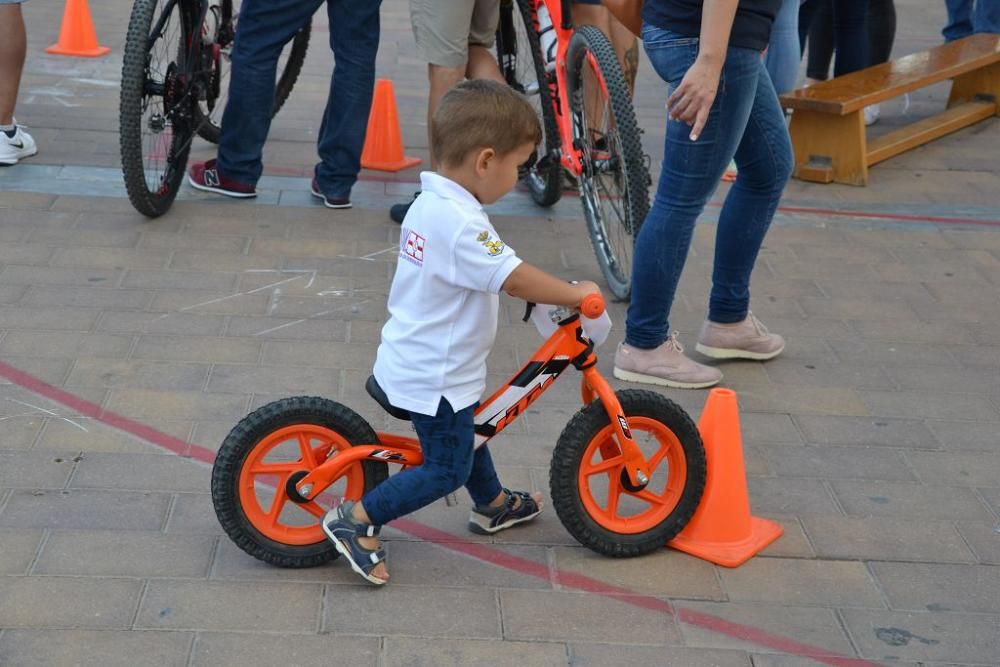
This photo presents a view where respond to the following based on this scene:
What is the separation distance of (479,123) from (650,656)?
1.21m

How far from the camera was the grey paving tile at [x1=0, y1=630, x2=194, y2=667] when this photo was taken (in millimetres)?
2703

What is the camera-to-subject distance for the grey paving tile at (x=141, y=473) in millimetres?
3434

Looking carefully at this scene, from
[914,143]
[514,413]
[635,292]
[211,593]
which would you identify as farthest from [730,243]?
[914,143]

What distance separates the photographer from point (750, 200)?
4289 millimetres

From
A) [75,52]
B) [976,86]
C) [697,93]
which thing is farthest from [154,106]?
[976,86]

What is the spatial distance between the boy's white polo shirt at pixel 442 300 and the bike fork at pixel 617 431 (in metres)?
0.28

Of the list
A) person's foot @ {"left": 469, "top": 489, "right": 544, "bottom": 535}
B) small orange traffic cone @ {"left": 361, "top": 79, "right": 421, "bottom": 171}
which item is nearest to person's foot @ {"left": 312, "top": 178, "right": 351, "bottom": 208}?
small orange traffic cone @ {"left": 361, "top": 79, "right": 421, "bottom": 171}

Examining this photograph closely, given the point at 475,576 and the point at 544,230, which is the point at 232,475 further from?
the point at 544,230

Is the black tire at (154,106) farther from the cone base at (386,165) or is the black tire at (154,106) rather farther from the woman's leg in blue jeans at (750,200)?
the woman's leg in blue jeans at (750,200)

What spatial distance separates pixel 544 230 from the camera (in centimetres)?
569

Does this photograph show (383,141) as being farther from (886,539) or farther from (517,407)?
(886,539)

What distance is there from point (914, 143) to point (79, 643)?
5668mm

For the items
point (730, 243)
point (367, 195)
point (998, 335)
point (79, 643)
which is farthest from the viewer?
point (367, 195)

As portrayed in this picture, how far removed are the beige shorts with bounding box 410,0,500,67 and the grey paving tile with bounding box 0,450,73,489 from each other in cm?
250
